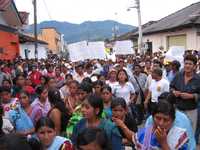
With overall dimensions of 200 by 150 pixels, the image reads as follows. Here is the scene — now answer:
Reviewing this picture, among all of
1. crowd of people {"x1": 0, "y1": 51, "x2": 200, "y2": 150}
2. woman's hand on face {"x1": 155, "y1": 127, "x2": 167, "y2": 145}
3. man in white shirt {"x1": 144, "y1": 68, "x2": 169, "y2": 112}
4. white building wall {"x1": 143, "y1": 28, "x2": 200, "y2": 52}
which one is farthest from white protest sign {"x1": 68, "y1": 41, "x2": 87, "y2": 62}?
white building wall {"x1": 143, "y1": 28, "x2": 200, "y2": 52}

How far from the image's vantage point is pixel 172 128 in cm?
390

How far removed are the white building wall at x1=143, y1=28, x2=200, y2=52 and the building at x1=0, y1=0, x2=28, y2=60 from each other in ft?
31.5

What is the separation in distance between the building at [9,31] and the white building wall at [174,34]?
9604 millimetres

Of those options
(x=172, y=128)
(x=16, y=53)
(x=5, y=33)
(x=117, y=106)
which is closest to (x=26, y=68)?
(x=5, y=33)

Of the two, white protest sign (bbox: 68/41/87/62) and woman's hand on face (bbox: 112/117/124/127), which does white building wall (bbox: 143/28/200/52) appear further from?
woman's hand on face (bbox: 112/117/124/127)

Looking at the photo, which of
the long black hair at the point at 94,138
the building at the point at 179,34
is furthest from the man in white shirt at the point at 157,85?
the building at the point at 179,34

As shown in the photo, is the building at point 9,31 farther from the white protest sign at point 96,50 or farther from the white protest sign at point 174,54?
the white protest sign at point 174,54

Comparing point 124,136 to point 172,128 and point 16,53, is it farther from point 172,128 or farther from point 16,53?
point 16,53

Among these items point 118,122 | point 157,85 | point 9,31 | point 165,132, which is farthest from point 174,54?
point 9,31

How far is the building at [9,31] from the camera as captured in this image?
26.0 meters

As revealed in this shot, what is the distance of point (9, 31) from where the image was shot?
2762 cm

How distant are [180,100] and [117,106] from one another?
70.7 inches

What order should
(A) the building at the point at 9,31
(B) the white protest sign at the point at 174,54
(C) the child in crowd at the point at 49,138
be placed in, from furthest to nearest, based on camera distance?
(A) the building at the point at 9,31
(B) the white protest sign at the point at 174,54
(C) the child in crowd at the point at 49,138

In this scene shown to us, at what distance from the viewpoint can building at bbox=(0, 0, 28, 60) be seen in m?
26.0
